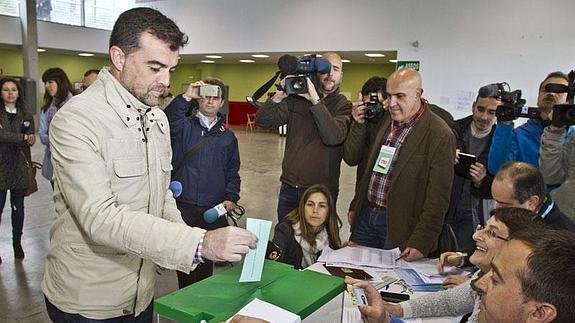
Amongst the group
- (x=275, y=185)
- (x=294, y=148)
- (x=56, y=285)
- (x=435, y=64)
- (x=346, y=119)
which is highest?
(x=435, y=64)

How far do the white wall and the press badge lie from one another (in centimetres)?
632

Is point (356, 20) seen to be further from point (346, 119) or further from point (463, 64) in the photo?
point (346, 119)

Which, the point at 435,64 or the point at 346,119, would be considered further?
the point at 435,64

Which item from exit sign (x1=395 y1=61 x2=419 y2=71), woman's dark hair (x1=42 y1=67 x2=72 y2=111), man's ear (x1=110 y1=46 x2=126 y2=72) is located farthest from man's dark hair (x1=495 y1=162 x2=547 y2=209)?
exit sign (x1=395 y1=61 x2=419 y2=71)

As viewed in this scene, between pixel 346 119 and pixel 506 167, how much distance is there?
4.32 feet

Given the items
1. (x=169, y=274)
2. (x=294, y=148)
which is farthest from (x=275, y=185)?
(x=294, y=148)

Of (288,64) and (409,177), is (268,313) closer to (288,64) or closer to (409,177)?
(409,177)

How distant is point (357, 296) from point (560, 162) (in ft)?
4.84

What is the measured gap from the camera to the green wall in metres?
14.7

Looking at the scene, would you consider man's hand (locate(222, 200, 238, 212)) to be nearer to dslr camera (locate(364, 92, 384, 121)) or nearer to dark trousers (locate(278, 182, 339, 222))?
dark trousers (locate(278, 182, 339, 222))

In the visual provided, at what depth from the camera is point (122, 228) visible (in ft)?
3.82

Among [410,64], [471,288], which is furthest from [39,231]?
[410,64]

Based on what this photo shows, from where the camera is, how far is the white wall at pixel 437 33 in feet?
24.7

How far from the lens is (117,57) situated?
4.26ft
